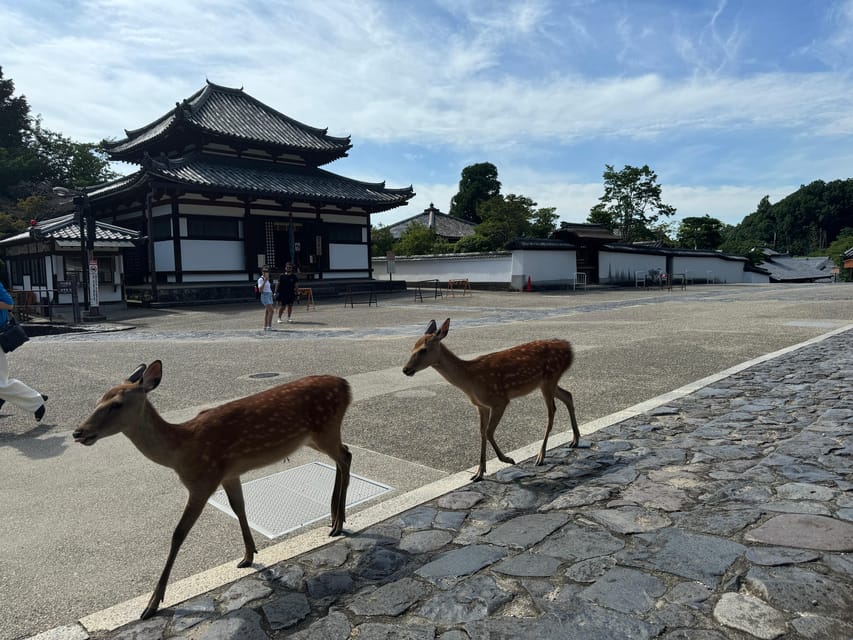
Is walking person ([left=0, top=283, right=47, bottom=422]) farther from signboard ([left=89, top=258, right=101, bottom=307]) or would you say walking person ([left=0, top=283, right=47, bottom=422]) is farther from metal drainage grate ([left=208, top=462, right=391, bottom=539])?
signboard ([left=89, top=258, right=101, bottom=307])

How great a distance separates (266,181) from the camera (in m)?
27.0

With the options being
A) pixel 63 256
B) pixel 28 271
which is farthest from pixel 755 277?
pixel 28 271

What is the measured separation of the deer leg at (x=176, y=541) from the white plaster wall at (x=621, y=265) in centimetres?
3736

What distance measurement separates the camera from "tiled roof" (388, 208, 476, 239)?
51.3m

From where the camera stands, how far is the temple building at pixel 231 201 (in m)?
24.4

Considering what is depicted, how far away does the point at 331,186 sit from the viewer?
2980 cm

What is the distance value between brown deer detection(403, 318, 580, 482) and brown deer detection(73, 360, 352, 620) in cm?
83

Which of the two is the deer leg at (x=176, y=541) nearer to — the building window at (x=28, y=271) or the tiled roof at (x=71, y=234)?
the tiled roof at (x=71, y=234)

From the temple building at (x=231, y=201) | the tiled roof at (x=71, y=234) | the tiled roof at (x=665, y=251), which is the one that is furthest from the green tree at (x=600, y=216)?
the tiled roof at (x=71, y=234)

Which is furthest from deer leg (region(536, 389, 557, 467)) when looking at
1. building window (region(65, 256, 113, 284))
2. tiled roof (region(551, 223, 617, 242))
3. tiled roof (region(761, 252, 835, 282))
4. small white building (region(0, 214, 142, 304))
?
tiled roof (region(761, 252, 835, 282))

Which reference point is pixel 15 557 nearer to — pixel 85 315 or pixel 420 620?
pixel 420 620

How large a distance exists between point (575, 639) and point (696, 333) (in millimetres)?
11758

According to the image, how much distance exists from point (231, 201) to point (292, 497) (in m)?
24.4

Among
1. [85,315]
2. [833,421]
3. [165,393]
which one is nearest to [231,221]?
[85,315]
